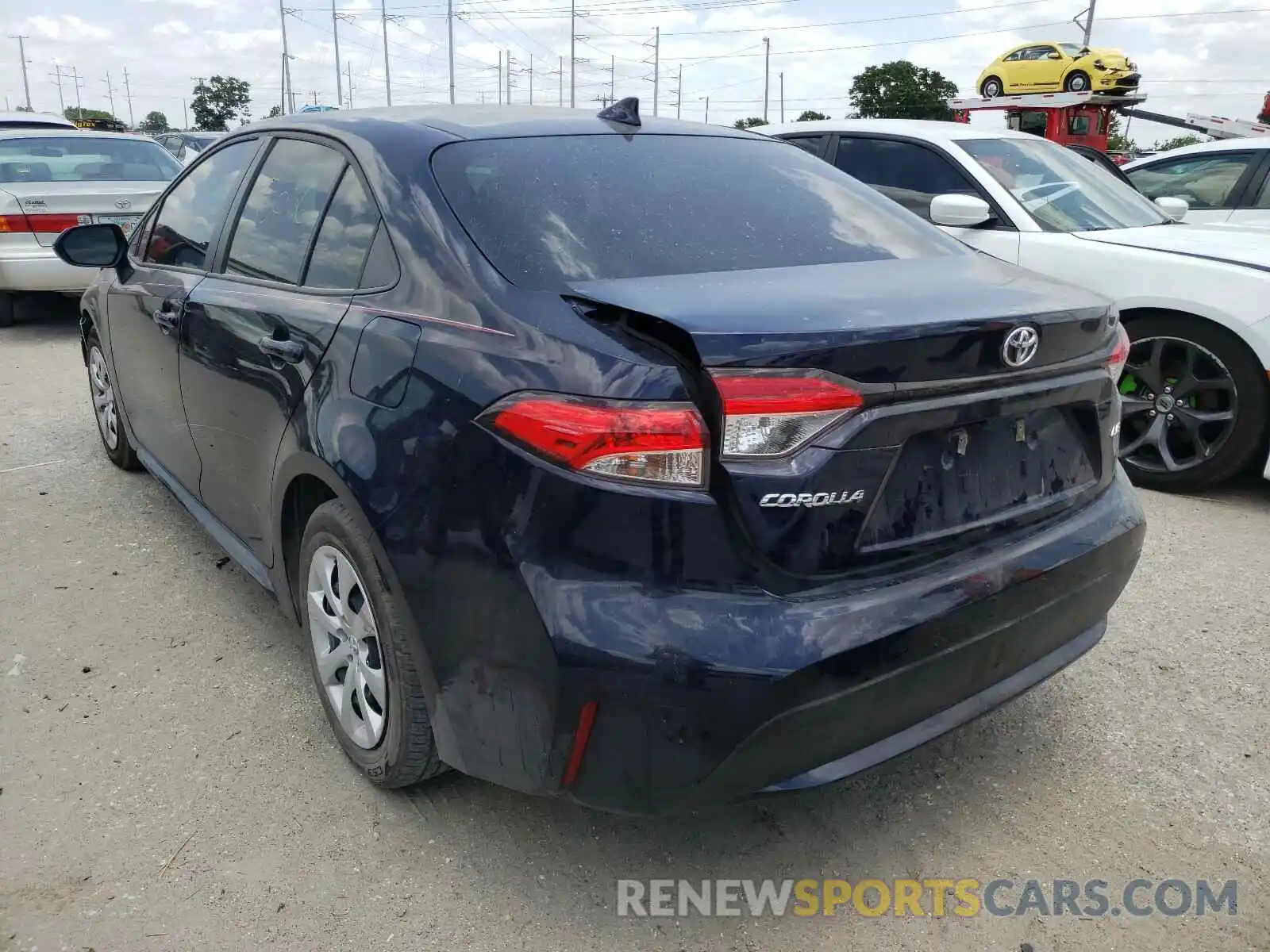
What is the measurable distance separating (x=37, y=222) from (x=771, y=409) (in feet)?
27.1

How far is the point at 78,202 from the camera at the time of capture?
26.7 ft

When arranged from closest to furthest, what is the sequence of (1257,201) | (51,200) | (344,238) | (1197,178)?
(344,238), (1257,201), (1197,178), (51,200)

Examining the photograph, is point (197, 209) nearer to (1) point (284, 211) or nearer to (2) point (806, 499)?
(1) point (284, 211)

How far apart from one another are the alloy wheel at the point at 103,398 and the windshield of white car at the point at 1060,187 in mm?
4617

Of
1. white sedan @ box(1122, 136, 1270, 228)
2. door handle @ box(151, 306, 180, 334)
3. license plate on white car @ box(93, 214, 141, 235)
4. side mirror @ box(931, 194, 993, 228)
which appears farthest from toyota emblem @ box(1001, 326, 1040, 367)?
license plate on white car @ box(93, 214, 141, 235)

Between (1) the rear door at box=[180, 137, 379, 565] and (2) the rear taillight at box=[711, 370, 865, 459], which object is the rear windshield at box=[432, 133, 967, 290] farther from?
(2) the rear taillight at box=[711, 370, 865, 459]

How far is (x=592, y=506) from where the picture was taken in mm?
1809

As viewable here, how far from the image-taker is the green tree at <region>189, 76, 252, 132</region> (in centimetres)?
6438

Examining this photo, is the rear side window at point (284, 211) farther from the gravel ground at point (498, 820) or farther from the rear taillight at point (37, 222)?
the rear taillight at point (37, 222)

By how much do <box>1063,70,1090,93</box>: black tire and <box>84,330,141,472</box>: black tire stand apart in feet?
62.8

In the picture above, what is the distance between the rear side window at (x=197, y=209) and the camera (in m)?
3.32

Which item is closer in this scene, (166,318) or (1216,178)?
(166,318)

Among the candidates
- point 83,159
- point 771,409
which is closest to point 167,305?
point 771,409

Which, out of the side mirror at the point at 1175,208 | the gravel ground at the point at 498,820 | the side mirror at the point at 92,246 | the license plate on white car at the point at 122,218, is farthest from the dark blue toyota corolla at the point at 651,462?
the license plate on white car at the point at 122,218
